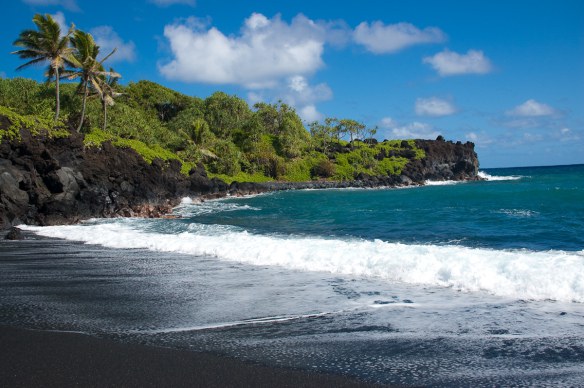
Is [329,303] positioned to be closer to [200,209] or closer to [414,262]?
[414,262]

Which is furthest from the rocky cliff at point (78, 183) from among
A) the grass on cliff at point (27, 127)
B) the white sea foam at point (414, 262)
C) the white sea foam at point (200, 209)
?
the white sea foam at point (414, 262)

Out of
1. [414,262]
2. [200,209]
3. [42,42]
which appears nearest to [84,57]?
[42,42]

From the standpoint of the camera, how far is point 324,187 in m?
80.4

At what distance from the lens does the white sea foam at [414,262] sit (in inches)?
391

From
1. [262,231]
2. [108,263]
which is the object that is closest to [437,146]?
[262,231]

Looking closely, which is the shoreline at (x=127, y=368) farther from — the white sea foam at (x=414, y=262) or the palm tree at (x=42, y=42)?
the palm tree at (x=42, y=42)

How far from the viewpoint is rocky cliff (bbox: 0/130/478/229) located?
2566 cm

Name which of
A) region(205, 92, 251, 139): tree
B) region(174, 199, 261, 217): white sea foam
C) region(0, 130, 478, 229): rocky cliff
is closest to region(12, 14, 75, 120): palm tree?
region(0, 130, 478, 229): rocky cliff

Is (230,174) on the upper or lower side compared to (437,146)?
lower

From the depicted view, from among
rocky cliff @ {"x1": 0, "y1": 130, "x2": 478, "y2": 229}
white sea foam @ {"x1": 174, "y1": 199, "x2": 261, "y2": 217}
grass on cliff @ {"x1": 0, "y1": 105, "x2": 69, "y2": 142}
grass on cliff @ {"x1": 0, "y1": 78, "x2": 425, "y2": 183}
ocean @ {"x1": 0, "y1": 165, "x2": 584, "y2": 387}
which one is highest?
grass on cliff @ {"x1": 0, "y1": 78, "x2": 425, "y2": 183}

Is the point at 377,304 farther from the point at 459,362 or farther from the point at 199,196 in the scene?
the point at 199,196

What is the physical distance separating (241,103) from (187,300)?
8538cm

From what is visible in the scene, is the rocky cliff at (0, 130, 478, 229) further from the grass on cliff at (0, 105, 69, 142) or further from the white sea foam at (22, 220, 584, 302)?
the white sea foam at (22, 220, 584, 302)

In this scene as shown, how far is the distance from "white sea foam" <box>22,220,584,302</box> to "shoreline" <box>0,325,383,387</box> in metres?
6.57
